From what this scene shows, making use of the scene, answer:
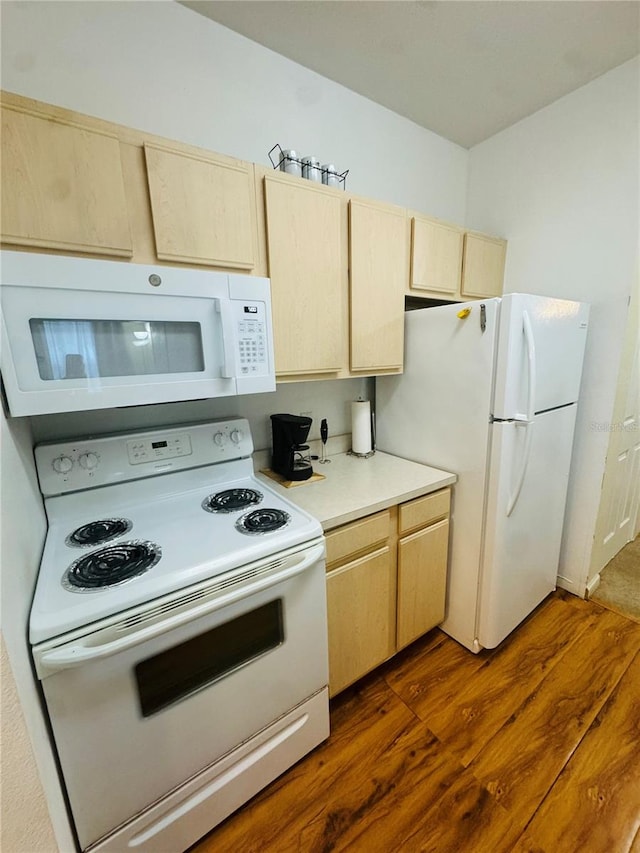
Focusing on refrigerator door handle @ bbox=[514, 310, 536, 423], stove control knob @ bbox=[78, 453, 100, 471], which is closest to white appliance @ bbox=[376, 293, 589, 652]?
refrigerator door handle @ bbox=[514, 310, 536, 423]

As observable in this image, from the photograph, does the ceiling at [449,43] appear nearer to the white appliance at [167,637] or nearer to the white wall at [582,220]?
the white wall at [582,220]

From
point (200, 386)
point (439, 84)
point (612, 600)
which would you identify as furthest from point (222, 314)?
Answer: point (612, 600)

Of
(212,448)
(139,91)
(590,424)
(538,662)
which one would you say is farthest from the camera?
(590,424)

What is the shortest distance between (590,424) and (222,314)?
2.01 m

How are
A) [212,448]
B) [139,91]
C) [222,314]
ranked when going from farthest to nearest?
[212,448], [139,91], [222,314]

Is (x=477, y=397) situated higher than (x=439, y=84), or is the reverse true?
(x=439, y=84)

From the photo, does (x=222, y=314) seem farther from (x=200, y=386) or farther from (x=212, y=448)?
(x=212, y=448)

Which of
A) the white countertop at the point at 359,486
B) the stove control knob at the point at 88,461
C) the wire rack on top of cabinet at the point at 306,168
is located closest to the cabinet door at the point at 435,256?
the wire rack on top of cabinet at the point at 306,168

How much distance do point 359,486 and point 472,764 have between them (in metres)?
1.08

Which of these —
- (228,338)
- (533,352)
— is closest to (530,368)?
(533,352)

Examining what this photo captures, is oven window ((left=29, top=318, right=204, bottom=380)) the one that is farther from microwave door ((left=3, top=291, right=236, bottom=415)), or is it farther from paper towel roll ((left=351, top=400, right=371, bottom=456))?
paper towel roll ((left=351, top=400, right=371, bottom=456))

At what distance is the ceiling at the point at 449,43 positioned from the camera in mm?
1389

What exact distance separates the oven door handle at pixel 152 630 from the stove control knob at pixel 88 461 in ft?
2.02

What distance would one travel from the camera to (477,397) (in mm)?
1527
